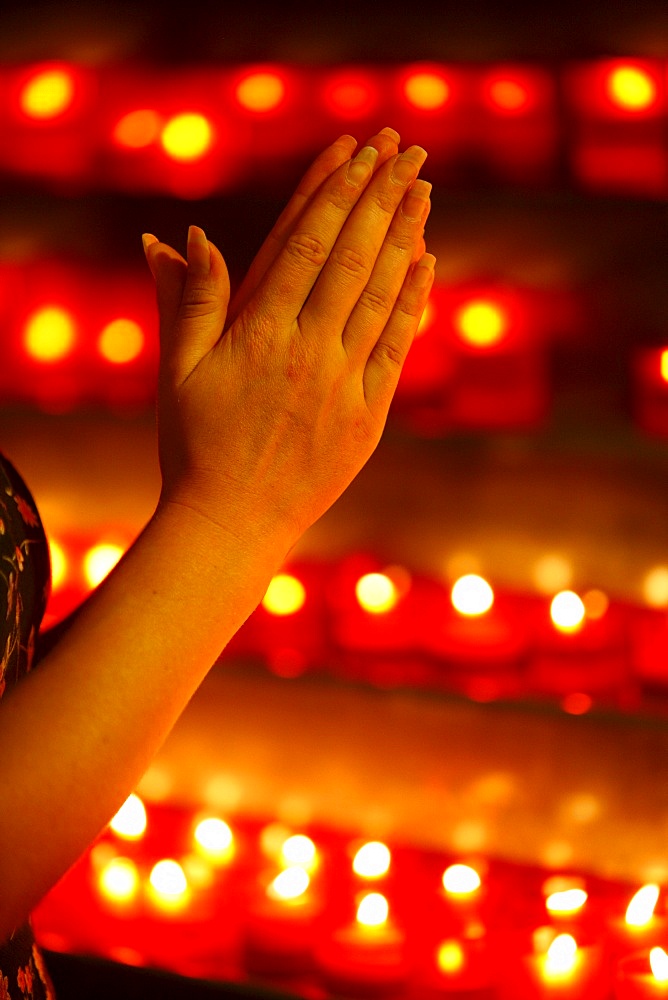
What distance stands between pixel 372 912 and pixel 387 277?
2.98 feet

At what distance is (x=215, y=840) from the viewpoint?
1403 mm

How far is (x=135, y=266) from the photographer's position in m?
1.48

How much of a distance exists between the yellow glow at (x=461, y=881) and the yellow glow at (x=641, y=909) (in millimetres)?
199

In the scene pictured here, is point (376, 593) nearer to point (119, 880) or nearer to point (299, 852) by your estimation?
point (299, 852)

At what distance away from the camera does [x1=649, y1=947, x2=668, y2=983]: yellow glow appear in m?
1.07

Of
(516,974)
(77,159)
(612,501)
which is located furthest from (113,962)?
(77,159)

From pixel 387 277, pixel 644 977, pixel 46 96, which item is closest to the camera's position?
pixel 387 277

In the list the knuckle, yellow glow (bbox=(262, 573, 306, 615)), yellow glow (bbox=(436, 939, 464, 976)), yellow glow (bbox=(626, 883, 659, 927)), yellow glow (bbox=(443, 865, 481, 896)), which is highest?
yellow glow (bbox=(262, 573, 306, 615))

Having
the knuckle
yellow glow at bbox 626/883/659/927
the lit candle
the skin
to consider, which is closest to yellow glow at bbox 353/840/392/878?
the lit candle

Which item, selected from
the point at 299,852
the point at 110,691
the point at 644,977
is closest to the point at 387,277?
the point at 110,691

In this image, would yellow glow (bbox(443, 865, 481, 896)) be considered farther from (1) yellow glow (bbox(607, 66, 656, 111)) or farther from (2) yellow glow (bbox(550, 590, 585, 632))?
(1) yellow glow (bbox(607, 66, 656, 111))

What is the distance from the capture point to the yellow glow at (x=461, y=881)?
1.27 metres

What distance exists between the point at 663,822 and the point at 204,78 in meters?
1.33

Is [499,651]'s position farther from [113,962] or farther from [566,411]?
[113,962]
